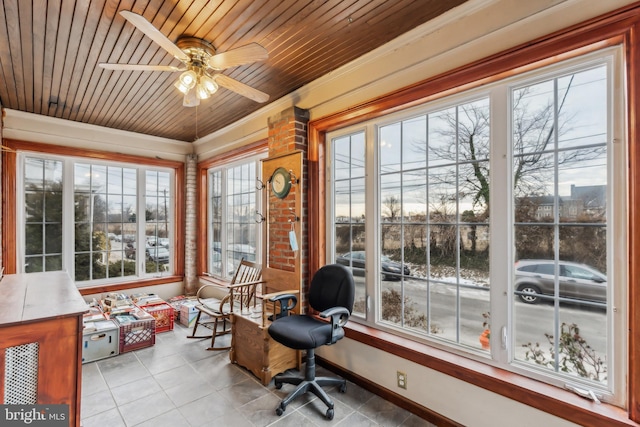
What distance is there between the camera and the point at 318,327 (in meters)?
2.37

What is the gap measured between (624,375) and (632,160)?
3.45ft

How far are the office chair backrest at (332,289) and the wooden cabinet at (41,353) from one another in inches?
64.2

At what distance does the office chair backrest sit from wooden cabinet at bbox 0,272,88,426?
163 centimetres

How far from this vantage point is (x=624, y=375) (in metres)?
1.48

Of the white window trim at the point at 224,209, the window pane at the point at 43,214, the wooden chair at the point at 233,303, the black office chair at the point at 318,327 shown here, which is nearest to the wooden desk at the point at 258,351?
the black office chair at the point at 318,327

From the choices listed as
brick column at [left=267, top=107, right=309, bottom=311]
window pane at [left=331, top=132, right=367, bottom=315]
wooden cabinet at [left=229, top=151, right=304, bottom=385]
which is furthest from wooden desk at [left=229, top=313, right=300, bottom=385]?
window pane at [left=331, top=132, right=367, bottom=315]

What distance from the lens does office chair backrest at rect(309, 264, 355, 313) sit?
95.9 inches

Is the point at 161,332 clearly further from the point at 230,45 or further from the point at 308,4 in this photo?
the point at 308,4

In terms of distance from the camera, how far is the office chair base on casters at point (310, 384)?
2.19m

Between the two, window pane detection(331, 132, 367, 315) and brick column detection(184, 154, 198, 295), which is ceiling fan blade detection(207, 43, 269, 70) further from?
brick column detection(184, 154, 198, 295)

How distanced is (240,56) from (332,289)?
1860 mm

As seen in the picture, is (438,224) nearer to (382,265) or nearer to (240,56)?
(382,265)

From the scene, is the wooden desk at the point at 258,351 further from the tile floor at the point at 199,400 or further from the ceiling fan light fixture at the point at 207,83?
the ceiling fan light fixture at the point at 207,83

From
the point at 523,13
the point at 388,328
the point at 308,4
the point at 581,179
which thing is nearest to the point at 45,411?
the point at 388,328
